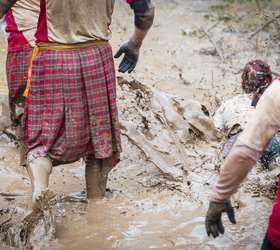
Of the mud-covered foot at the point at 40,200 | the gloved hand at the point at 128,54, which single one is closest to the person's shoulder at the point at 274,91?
the mud-covered foot at the point at 40,200

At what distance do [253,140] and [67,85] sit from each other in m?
1.72

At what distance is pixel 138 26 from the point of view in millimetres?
4145

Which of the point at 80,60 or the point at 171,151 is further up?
the point at 80,60

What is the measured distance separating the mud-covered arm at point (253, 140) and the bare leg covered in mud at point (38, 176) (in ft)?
4.39

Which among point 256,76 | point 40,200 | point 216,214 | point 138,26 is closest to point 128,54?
point 138,26

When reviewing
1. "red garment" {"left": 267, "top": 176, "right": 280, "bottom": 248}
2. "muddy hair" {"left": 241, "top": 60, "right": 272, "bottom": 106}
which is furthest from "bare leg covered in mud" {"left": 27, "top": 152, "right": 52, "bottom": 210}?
"muddy hair" {"left": 241, "top": 60, "right": 272, "bottom": 106}

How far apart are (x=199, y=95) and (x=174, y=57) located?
1500 millimetres

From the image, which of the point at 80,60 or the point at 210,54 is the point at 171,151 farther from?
the point at 210,54

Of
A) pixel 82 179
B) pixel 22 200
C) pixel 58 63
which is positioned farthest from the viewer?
pixel 82 179

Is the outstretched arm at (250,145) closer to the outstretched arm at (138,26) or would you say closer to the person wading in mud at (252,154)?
the person wading in mud at (252,154)

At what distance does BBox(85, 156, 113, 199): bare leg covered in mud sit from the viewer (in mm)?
4219

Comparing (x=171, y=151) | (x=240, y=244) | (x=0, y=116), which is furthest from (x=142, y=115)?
(x=240, y=244)

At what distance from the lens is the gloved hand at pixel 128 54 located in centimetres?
422

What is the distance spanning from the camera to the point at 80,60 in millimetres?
3859
